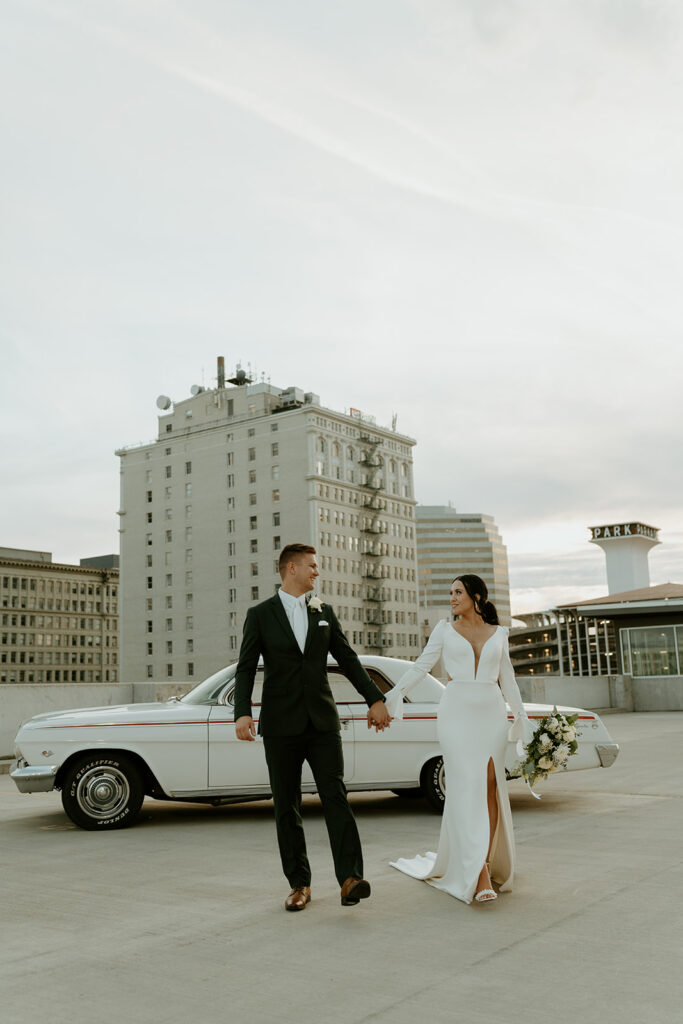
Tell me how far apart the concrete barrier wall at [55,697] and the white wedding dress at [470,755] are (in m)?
10.7

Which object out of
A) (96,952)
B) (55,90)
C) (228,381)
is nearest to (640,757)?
(96,952)

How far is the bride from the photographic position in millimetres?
5668

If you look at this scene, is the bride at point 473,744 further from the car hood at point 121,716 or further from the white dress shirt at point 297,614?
the car hood at point 121,716

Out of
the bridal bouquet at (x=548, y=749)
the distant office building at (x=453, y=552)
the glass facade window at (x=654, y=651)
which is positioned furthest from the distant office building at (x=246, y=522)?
the bridal bouquet at (x=548, y=749)

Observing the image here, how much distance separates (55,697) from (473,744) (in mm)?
13335

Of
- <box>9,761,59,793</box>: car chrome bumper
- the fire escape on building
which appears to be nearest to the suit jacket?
<box>9,761,59,793</box>: car chrome bumper

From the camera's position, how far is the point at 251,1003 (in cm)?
391

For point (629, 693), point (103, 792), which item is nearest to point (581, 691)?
point (629, 693)

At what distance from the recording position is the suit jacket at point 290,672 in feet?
18.0

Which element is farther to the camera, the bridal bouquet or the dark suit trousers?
the bridal bouquet

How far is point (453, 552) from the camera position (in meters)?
179

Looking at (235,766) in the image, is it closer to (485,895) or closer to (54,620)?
(485,895)

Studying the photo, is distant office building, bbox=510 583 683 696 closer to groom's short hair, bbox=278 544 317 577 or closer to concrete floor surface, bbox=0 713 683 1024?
concrete floor surface, bbox=0 713 683 1024

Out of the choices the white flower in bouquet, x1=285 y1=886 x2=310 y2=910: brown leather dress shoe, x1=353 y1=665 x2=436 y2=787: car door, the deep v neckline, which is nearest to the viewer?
x1=285 y1=886 x2=310 y2=910: brown leather dress shoe
